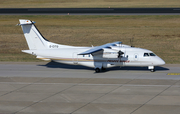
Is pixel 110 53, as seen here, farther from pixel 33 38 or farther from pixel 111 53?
pixel 33 38

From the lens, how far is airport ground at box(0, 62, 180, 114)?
18461 mm

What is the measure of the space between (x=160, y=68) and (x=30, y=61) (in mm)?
17579

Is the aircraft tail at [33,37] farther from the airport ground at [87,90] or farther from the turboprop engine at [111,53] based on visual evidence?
the turboprop engine at [111,53]

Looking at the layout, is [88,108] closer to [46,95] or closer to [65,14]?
[46,95]

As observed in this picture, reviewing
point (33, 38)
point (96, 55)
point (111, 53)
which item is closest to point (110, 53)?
point (111, 53)

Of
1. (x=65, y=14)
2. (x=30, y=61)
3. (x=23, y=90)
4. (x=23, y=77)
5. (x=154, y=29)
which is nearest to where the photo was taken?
(x=23, y=90)

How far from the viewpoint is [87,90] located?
74.5 feet

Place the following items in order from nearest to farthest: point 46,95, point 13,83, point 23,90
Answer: point 46,95 < point 23,90 < point 13,83

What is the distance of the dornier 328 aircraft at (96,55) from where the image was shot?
28.4 m

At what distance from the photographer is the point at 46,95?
842 inches

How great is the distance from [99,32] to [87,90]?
31436 millimetres

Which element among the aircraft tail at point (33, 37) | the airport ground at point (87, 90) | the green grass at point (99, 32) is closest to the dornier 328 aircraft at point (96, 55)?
the aircraft tail at point (33, 37)

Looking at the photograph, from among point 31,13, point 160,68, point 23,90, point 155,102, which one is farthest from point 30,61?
point 31,13

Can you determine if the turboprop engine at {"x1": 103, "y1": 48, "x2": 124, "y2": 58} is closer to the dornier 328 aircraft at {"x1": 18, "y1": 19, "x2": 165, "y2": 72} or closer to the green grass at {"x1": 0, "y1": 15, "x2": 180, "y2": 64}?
the dornier 328 aircraft at {"x1": 18, "y1": 19, "x2": 165, "y2": 72}
